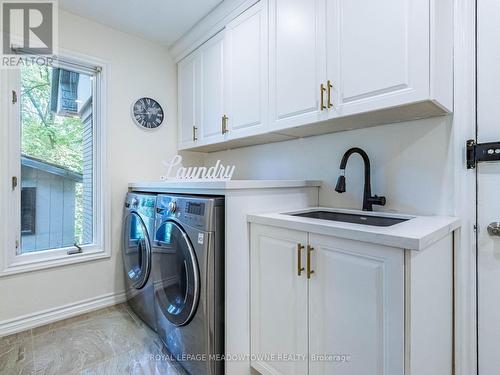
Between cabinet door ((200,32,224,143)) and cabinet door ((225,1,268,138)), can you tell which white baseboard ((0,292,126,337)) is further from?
cabinet door ((225,1,268,138))

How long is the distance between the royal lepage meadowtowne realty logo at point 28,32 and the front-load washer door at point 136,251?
138cm

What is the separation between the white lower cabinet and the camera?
89 centimetres

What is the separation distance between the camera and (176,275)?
153 cm

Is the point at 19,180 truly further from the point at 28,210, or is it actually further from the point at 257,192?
the point at 257,192

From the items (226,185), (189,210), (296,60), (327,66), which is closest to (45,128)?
(189,210)

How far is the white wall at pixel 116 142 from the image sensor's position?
198cm

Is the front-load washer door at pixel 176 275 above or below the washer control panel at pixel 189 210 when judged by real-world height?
below

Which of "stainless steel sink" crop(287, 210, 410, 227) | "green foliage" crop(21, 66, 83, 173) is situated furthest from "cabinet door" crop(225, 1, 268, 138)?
"green foliage" crop(21, 66, 83, 173)

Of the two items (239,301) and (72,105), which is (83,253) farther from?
(239,301)

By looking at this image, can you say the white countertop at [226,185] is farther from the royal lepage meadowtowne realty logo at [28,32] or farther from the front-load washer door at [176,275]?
the royal lepage meadowtowne realty logo at [28,32]

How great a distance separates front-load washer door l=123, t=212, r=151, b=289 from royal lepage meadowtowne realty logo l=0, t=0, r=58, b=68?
1383 millimetres

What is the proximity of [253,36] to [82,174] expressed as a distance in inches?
70.4

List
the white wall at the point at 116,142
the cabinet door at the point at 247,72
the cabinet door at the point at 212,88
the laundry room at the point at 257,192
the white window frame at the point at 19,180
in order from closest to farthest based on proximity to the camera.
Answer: the laundry room at the point at 257,192 < the cabinet door at the point at 247,72 < the white window frame at the point at 19,180 < the white wall at the point at 116,142 < the cabinet door at the point at 212,88

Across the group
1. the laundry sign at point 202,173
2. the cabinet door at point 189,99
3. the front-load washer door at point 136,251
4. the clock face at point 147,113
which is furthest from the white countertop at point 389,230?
the clock face at point 147,113
